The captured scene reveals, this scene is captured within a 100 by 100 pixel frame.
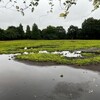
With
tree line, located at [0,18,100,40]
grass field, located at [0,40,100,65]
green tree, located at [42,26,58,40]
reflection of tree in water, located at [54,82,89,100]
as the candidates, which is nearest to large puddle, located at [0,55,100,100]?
reflection of tree in water, located at [54,82,89,100]

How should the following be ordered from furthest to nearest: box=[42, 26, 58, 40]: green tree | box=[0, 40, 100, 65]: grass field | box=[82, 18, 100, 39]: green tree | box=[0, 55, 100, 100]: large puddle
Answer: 1. box=[42, 26, 58, 40]: green tree
2. box=[82, 18, 100, 39]: green tree
3. box=[0, 40, 100, 65]: grass field
4. box=[0, 55, 100, 100]: large puddle

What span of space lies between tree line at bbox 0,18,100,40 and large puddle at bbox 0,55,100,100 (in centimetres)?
9490

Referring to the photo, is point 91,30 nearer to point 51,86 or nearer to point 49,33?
point 49,33

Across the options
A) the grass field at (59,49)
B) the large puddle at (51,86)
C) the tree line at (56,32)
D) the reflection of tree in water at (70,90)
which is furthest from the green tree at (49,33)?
the reflection of tree in water at (70,90)

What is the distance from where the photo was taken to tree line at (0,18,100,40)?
390 ft

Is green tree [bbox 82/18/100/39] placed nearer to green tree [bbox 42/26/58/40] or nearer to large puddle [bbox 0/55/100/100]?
green tree [bbox 42/26/58/40]

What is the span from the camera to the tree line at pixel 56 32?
11893cm

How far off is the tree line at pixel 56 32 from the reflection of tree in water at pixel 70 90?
3887 inches

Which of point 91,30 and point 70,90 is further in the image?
point 91,30

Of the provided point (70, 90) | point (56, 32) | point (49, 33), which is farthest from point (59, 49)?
point (56, 32)

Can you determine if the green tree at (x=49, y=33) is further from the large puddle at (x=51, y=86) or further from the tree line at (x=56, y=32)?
the large puddle at (x=51, y=86)

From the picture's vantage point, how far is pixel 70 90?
1672 centimetres

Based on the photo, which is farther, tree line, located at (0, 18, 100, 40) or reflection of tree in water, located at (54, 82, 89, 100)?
tree line, located at (0, 18, 100, 40)

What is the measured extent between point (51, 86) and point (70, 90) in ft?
5.14
